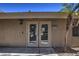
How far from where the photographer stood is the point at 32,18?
2111 cm

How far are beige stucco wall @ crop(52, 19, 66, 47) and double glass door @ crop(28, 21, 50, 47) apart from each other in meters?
0.52

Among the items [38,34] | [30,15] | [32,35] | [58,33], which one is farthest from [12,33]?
[58,33]

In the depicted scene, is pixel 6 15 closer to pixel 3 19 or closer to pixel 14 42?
pixel 3 19

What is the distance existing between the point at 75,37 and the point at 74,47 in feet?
2.98

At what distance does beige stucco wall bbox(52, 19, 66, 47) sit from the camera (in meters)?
21.8

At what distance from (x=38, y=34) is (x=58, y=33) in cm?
172

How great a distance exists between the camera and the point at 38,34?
71.9 ft

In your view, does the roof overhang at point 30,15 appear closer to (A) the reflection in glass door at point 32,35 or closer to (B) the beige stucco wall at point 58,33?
(B) the beige stucco wall at point 58,33

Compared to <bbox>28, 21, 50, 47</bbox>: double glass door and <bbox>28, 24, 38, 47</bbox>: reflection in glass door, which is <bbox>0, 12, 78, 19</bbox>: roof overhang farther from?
<bbox>28, 24, 38, 47</bbox>: reflection in glass door

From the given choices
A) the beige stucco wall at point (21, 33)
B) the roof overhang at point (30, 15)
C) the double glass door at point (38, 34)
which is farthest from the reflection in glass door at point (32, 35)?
the roof overhang at point (30, 15)

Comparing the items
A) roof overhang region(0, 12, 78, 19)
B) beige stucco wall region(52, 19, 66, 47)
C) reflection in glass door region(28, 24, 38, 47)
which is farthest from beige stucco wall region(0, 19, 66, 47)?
roof overhang region(0, 12, 78, 19)

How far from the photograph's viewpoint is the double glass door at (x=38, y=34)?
71.5ft

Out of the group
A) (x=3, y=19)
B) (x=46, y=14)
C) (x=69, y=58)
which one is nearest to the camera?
(x=69, y=58)

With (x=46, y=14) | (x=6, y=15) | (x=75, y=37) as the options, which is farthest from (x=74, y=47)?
(x=6, y=15)
